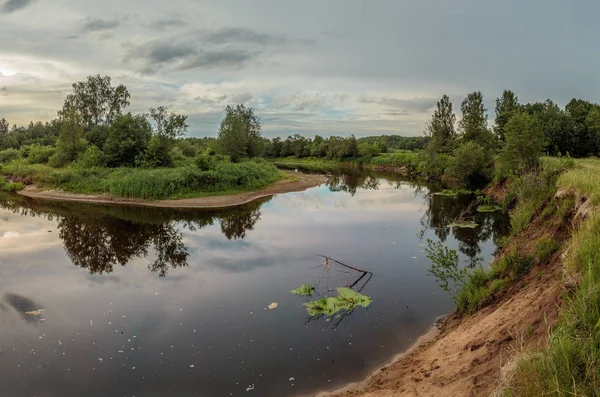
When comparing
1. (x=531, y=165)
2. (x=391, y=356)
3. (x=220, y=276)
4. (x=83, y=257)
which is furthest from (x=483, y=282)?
(x=531, y=165)

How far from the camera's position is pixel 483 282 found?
12.4 metres

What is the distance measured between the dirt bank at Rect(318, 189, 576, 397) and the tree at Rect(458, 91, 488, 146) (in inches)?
1914

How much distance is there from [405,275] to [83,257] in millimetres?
16083

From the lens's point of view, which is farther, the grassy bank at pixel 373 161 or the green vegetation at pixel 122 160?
the grassy bank at pixel 373 161

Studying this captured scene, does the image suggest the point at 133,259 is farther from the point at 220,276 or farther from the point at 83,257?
the point at 220,276

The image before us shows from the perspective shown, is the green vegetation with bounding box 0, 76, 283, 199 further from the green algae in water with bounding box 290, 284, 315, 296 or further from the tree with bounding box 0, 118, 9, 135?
the tree with bounding box 0, 118, 9, 135

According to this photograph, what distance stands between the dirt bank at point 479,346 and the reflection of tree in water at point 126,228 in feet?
39.2

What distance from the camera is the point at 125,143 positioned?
43.5m

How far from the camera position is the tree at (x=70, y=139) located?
46.9m

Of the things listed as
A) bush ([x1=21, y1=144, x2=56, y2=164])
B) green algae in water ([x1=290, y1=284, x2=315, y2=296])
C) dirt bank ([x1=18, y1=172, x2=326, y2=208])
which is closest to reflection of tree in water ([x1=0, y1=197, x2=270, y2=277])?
dirt bank ([x1=18, y1=172, x2=326, y2=208])

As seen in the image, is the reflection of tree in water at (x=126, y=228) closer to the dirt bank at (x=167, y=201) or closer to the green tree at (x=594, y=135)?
the dirt bank at (x=167, y=201)

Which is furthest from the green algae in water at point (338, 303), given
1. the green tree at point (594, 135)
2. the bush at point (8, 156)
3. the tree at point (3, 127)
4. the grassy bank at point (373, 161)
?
the tree at point (3, 127)

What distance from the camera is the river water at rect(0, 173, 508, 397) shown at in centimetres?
1010

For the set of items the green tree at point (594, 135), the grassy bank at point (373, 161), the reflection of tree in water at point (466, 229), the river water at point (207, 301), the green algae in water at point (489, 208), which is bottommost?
the river water at point (207, 301)
